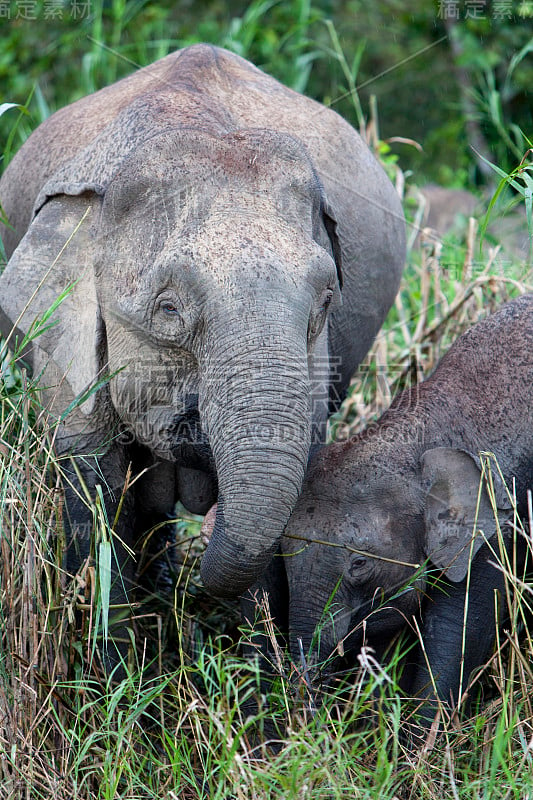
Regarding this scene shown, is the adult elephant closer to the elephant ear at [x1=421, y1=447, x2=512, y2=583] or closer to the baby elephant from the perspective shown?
the baby elephant

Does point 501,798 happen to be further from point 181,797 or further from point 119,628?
point 119,628

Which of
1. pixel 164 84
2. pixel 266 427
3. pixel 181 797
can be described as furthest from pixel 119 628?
Result: pixel 164 84

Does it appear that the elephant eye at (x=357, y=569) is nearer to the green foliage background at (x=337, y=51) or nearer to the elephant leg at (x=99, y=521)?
the elephant leg at (x=99, y=521)

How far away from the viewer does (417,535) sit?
3600mm

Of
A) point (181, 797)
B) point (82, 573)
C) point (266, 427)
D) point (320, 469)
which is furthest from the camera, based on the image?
point (320, 469)

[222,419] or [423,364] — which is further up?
[222,419]

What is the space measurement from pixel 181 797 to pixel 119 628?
72cm

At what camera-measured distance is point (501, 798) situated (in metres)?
2.95

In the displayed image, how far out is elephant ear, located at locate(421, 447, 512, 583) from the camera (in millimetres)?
3561

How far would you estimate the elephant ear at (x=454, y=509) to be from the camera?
3.56 meters

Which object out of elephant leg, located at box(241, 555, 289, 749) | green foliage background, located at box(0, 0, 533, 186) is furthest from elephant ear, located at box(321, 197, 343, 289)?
green foliage background, located at box(0, 0, 533, 186)

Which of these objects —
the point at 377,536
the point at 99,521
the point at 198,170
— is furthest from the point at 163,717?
the point at 198,170

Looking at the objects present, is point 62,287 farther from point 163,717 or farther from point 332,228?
point 163,717

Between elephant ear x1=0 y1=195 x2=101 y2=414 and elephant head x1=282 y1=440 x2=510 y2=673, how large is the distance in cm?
82
